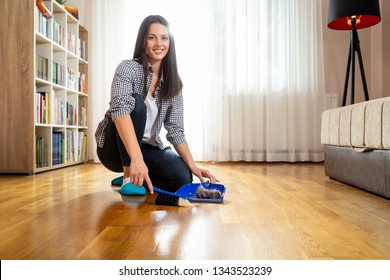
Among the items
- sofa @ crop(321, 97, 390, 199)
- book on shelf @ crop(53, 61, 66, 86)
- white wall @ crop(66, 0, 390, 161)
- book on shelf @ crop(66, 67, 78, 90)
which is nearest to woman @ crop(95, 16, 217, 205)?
sofa @ crop(321, 97, 390, 199)

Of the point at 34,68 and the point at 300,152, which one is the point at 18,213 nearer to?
the point at 34,68

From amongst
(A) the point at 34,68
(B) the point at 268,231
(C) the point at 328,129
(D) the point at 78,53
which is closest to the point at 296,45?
(C) the point at 328,129

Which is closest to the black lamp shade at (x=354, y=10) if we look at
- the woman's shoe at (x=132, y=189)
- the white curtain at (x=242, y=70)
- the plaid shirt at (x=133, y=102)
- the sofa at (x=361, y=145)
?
the white curtain at (x=242, y=70)

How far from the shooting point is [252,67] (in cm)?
385

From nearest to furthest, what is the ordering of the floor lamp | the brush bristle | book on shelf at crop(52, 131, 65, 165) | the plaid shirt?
the brush bristle, the plaid shirt, the floor lamp, book on shelf at crop(52, 131, 65, 165)

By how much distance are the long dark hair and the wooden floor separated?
1.63ft

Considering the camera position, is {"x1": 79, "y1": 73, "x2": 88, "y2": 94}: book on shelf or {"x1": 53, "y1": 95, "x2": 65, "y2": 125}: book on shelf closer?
{"x1": 53, "y1": 95, "x2": 65, "y2": 125}: book on shelf

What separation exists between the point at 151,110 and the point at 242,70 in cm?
217

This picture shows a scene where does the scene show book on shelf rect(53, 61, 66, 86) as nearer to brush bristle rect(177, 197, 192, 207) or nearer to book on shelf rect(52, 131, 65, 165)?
book on shelf rect(52, 131, 65, 165)

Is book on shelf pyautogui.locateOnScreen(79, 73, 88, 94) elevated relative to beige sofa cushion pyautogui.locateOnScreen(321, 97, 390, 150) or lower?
elevated

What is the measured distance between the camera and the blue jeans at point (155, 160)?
1705mm

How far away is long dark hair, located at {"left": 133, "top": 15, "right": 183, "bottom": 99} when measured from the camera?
1735 millimetres

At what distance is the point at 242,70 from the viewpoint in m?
3.84

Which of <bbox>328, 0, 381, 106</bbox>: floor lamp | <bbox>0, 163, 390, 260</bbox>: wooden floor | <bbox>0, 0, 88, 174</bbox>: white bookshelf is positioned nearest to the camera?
<bbox>0, 163, 390, 260</bbox>: wooden floor
